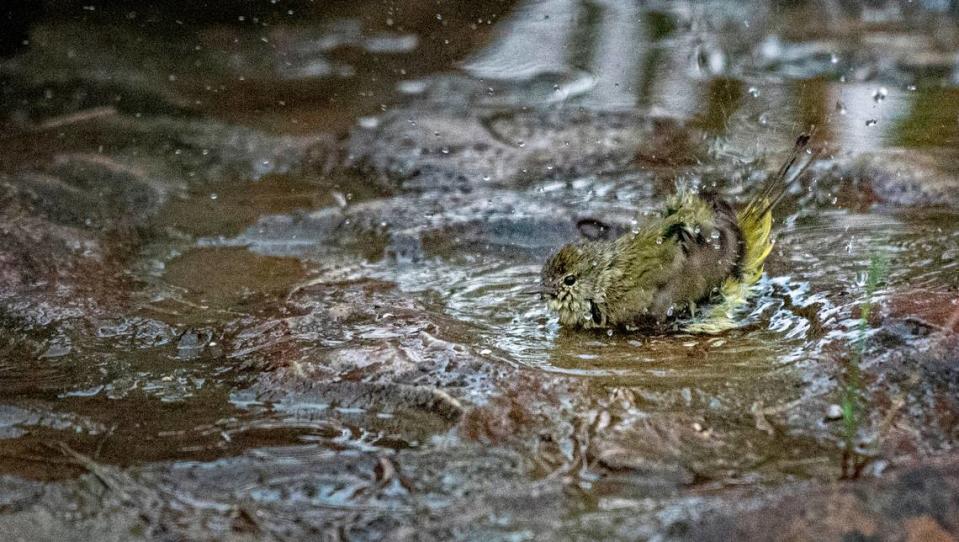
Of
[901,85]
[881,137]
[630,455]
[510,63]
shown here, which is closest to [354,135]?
[510,63]

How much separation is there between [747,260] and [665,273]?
363 mm

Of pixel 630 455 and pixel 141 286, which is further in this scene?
pixel 141 286

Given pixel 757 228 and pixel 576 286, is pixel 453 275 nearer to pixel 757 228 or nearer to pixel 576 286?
pixel 576 286

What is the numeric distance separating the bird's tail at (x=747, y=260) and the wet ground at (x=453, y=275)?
115mm

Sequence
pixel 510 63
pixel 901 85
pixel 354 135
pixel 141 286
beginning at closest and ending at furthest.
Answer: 1. pixel 141 286
2. pixel 354 135
3. pixel 901 85
4. pixel 510 63

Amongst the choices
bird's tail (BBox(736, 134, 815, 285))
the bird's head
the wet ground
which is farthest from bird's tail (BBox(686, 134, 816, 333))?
the bird's head

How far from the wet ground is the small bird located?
0.11 metres

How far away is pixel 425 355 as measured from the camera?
3.73m

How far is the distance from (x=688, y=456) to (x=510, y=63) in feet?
19.1

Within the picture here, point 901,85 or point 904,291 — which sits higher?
point 901,85

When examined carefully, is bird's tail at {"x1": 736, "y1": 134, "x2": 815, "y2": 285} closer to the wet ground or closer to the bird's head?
the wet ground

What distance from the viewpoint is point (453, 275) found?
5.00 meters

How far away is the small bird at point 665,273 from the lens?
13.9 ft

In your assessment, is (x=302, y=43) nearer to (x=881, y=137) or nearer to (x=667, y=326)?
(x=881, y=137)
